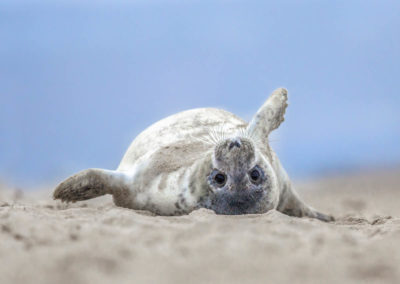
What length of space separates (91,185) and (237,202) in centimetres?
153

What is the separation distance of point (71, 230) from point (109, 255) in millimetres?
751

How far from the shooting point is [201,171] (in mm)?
4605

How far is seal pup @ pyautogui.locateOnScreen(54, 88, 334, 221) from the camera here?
4355mm

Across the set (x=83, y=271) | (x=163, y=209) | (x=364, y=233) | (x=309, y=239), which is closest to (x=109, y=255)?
(x=83, y=271)

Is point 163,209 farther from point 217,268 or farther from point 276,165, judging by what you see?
point 217,268

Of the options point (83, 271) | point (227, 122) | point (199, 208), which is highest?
point (227, 122)

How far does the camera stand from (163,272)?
7.70 ft

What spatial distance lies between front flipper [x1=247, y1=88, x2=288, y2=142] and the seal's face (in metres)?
1.01

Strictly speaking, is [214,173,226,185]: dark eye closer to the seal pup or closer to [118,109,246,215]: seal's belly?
the seal pup

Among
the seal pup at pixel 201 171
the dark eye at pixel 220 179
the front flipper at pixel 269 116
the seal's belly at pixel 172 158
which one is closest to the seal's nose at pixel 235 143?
the seal pup at pixel 201 171

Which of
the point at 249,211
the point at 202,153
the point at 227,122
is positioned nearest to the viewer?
the point at 249,211

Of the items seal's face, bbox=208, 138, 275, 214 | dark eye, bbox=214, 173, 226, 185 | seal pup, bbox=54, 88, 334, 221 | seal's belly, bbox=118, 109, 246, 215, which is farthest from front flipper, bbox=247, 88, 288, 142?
dark eye, bbox=214, 173, 226, 185

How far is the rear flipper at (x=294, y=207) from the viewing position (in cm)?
585

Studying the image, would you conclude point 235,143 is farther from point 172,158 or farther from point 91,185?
point 91,185
